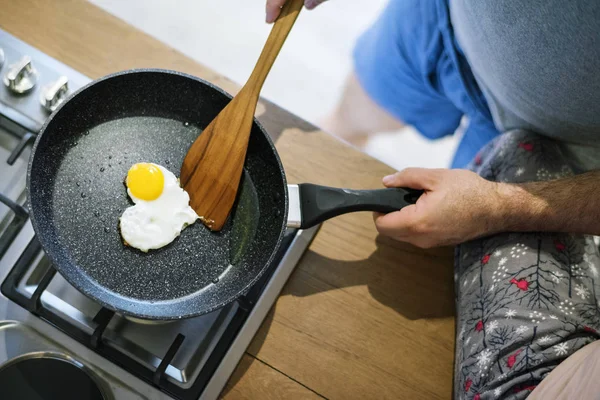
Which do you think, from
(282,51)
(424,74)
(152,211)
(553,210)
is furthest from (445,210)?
(282,51)

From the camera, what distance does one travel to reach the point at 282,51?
201 cm

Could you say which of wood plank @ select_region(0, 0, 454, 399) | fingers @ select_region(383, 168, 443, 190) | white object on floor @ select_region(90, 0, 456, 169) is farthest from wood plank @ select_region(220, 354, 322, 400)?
white object on floor @ select_region(90, 0, 456, 169)

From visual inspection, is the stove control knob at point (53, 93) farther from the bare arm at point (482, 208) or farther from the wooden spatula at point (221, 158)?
the bare arm at point (482, 208)

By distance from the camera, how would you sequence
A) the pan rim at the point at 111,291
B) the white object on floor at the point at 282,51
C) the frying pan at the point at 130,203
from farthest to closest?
the white object on floor at the point at 282,51 → the frying pan at the point at 130,203 → the pan rim at the point at 111,291

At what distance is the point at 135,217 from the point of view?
3.16ft

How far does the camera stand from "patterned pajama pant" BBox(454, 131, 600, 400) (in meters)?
0.88

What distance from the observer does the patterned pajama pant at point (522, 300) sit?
881 millimetres

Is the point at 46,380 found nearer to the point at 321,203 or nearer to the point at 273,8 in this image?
the point at 321,203

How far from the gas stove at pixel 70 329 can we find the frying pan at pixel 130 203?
0.17 ft

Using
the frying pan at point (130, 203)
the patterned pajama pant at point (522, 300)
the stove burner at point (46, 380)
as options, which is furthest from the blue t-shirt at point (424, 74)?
the stove burner at point (46, 380)

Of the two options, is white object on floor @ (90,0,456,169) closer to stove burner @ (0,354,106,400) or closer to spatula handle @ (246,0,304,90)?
spatula handle @ (246,0,304,90)

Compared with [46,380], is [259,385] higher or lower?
higher

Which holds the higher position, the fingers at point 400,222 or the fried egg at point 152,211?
the fingers at point 400,222

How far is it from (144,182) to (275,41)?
34cm
